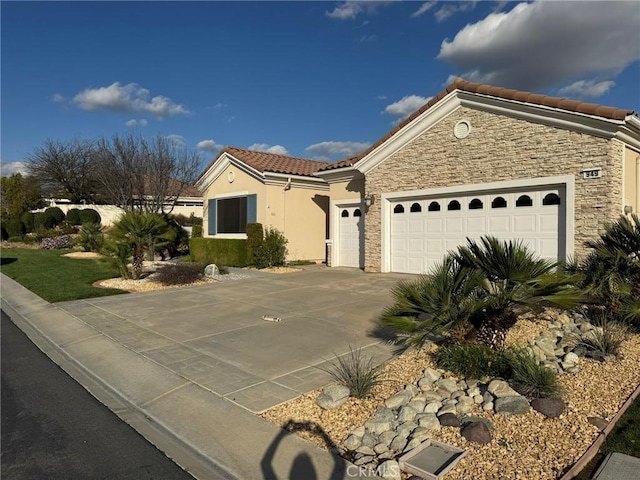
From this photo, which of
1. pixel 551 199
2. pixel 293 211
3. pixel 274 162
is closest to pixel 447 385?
pixel 551 199

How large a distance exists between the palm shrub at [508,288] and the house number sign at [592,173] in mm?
5573

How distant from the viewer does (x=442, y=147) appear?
42.5ft

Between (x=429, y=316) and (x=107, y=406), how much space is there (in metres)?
4.00

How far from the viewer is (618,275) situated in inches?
273

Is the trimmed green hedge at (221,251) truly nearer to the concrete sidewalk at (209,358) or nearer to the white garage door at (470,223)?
the concrete sidewalk at (209,358)

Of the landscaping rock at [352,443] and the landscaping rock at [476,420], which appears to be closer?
the landscaping rock at [352,443]

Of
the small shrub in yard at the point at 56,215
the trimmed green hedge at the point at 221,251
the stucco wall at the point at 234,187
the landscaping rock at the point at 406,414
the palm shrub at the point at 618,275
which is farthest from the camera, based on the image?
the small shrub in yard at the point at 56,215

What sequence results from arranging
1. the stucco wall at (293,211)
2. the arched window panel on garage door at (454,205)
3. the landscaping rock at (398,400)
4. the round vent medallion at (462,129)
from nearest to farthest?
the landscaping rock at (398,400) → the round vent medallion at (462,129) → the arched window panel on garage door at (454,205) → the stucco wall at (293,211)

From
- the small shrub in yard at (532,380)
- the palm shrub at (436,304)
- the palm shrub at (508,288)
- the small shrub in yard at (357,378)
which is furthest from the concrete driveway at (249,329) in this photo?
the small shrub in yard at (532,380)

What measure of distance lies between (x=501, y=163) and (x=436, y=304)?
735 centimetres

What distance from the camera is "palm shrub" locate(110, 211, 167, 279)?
1340cm

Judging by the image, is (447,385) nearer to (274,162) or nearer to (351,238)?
(351,238)

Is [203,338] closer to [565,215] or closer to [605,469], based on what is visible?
[605,469]

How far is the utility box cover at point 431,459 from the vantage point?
3459 mm
